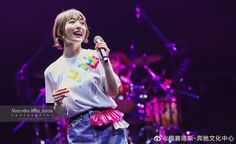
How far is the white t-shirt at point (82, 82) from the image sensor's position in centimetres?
140

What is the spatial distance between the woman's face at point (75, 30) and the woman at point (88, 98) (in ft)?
0.25

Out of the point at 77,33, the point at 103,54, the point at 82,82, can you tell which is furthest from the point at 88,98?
the point at 77,33

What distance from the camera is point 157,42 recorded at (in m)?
4.98

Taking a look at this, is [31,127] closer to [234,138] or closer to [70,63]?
[234,138]

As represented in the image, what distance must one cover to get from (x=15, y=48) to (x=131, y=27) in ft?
5.12

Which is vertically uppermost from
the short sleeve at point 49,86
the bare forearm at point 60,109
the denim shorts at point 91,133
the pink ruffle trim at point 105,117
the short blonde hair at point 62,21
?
the short blonde hair at point 62,21

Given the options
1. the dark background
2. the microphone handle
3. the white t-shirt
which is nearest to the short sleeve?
the white t-shirt

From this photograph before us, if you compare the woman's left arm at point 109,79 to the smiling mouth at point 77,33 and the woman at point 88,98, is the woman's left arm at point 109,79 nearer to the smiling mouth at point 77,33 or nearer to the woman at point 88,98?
the woman at point 88,98

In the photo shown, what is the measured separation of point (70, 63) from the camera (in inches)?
58.6

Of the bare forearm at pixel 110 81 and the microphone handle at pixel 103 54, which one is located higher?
the microphone handle at pixel 103 54

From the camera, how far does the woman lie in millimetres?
1381

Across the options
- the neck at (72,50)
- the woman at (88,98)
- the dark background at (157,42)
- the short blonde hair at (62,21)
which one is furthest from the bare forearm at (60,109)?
the dark background at (157,42)

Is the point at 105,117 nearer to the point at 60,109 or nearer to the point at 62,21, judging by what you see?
the point at 60,109

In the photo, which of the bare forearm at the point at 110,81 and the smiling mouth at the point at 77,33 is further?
the smiling mouth at the point at 77,33
